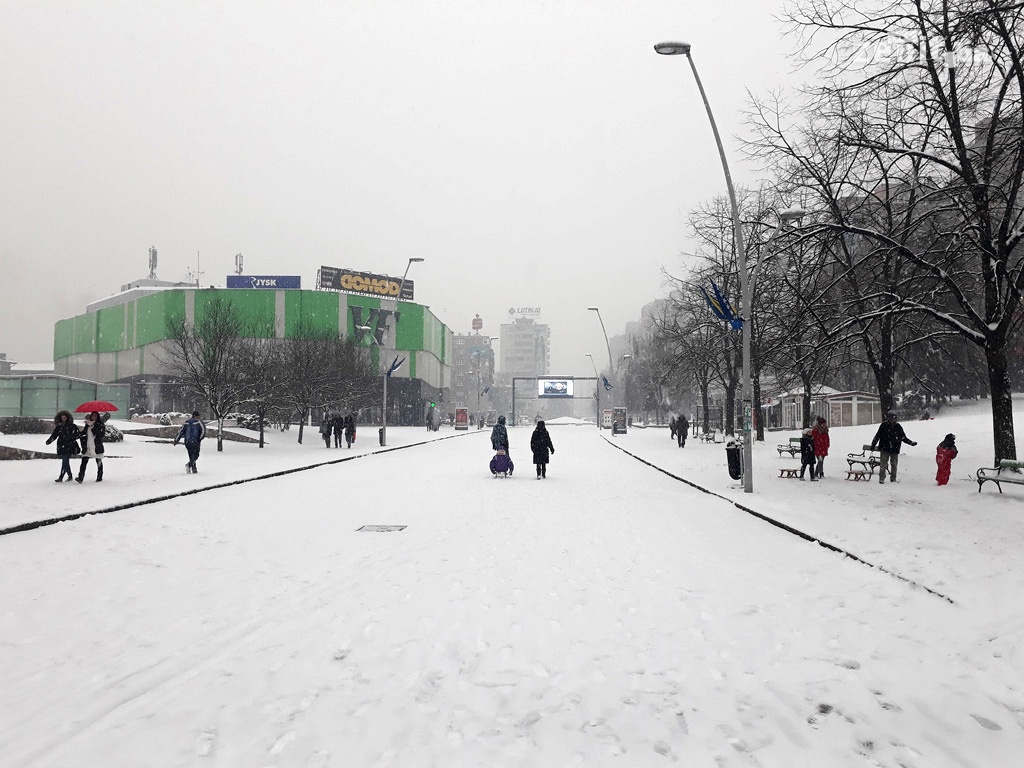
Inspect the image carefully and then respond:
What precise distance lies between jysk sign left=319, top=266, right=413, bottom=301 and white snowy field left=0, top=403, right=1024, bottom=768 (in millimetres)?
83830

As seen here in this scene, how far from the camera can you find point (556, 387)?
98312mm

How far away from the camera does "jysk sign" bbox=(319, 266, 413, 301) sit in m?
93.1

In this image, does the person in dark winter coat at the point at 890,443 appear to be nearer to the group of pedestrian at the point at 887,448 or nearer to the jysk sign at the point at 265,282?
the group of pedestrian at the point at 887,448

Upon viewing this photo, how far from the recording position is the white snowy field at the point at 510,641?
3.70m

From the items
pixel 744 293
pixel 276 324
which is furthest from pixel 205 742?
pixel 276 324

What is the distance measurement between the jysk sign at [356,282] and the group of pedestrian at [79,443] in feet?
252

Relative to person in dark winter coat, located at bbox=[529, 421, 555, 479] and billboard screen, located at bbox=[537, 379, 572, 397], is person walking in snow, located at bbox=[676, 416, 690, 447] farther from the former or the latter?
billboard screen, located at bbox=[537, 379, 572, 397]

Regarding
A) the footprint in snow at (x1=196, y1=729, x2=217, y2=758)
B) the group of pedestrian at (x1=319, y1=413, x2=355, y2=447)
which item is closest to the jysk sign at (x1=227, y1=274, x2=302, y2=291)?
the group of pedestrian at (x1=319, y1=413, x2=355, y2=447)

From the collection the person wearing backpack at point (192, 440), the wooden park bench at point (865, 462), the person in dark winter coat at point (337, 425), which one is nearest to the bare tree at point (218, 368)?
the person in dark winter coat at point (337, 425)

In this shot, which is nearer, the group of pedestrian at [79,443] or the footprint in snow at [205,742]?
the footprint in snow at [205,742]

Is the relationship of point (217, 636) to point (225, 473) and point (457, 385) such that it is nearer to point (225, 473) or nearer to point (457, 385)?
point (225, 473)

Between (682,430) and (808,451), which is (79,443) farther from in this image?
(682,430)

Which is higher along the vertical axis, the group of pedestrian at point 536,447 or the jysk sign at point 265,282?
the jysk sign at point 265,282

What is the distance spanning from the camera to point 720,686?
14.7 feet
